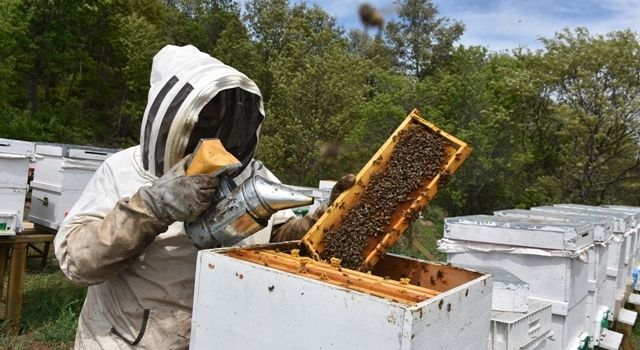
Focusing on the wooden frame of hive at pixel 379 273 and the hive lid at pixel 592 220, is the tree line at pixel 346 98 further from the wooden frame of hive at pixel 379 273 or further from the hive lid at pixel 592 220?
the wooden frame of hive at pixel 379 273

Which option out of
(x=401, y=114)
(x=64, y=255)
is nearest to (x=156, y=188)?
(x=64, y=255)

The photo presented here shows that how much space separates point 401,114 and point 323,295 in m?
13.5

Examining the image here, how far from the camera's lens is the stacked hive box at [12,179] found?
5078mm

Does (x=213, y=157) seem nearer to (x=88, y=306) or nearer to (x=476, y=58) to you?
(x=88, y=306)

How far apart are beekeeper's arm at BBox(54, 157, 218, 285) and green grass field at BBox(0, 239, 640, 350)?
3909 millimetres

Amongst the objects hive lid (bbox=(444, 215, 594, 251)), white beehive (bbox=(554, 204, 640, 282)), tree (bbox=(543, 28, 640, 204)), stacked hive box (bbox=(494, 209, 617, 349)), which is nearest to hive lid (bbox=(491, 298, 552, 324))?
hive lid (bbox=(444, 215, 594, 251))

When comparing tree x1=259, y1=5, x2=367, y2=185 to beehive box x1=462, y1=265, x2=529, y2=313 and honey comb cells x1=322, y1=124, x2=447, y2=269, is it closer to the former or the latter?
beehive box x1=462, y1=265, x2=529, y2=313

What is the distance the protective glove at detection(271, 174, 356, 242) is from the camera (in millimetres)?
2117

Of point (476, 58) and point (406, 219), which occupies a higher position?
point (476, 58)

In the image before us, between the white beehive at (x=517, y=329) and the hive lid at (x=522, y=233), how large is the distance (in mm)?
595

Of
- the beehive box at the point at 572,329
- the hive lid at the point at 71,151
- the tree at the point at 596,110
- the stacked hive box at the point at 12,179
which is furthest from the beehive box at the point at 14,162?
the tree at the point at 596,110

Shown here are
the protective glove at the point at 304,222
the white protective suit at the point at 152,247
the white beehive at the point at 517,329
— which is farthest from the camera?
the white beehive at the point at 517,329

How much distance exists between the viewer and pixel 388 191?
2074 mm

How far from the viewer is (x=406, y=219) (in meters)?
2.07
